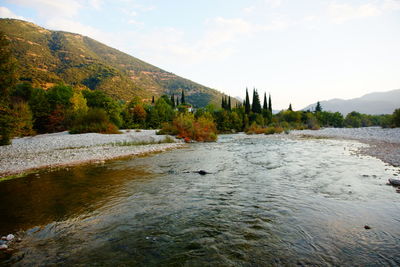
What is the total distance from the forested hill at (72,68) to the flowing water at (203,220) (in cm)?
7285

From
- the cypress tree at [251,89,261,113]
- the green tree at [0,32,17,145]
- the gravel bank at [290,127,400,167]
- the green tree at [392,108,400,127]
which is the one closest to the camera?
the green tree at [0,32,17,145]

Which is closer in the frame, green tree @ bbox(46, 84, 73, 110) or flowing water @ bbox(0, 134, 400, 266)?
flowing water @ bbox(0, 134, 400, 266)

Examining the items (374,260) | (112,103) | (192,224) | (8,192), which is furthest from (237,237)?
(112,103)

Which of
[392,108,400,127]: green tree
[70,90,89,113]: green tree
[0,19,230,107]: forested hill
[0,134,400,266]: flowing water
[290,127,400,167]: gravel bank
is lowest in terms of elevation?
[0,134,400,266]: flowing water

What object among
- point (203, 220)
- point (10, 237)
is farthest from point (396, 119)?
point (10, 237)

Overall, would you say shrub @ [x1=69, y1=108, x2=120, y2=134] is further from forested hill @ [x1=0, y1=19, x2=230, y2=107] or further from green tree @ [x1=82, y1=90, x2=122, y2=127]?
forested hill @ [x1=0, y1=19, x2=230, y2=107]

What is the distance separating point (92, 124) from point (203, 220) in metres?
34.5

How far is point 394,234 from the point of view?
525 centimetres

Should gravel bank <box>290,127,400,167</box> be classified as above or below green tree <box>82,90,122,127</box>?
below

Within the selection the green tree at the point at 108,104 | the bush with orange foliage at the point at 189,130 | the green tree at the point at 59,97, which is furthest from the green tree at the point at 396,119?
the green tree at the point at 59,97

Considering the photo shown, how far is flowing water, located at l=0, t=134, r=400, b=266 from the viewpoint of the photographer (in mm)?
4453

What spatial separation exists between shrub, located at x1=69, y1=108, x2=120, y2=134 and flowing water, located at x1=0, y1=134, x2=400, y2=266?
24.4 metres

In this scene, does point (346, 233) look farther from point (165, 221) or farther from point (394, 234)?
point (165, 221)

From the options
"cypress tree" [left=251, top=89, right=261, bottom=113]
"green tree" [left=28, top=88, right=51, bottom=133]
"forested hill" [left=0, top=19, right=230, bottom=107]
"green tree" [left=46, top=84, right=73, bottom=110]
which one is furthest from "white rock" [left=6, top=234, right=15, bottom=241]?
"cypress tree" [left=251, top=89, right=261, bottom=113]
